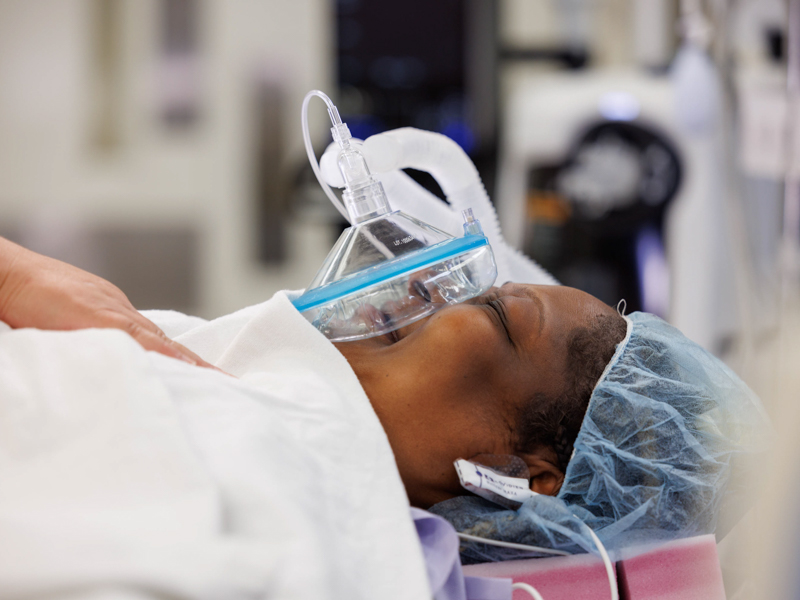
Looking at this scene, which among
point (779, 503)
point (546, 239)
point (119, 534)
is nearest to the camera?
point (779, 503)

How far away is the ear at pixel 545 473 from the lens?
104cm

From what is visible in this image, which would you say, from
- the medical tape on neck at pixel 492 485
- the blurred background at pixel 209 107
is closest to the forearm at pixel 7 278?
the medical tape on neck at pixel 492 485

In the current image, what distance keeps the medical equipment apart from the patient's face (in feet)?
0.14

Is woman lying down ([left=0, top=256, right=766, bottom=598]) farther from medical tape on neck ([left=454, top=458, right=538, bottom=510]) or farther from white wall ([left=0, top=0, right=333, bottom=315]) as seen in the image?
white wall ([left=0, top=0, right=333, bottom=315])

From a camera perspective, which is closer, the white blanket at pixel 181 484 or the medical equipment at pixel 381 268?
the white blanket at pixel 181 484

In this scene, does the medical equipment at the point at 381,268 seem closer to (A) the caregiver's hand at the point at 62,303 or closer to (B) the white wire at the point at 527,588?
(A) the caregiver's hand at the point at 62,303

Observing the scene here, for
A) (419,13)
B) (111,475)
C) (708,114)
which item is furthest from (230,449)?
(419,13)

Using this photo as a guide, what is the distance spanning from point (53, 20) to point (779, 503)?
13.1 ft

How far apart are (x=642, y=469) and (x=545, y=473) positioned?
147 millimetres

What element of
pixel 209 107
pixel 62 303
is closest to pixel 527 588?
pixel 62 303

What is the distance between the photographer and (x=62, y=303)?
87 cm

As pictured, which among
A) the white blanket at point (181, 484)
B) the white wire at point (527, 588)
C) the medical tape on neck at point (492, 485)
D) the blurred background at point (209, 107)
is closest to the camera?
the white blanket at point (181, 484)

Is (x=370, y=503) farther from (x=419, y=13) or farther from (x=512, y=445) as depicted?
(x=419, y=13)

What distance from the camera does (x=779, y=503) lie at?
477 mm
